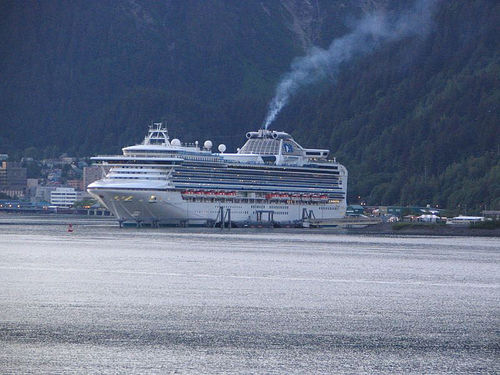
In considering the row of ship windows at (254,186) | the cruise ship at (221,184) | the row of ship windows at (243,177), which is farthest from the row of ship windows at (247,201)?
the row of ship windows at (243,177)

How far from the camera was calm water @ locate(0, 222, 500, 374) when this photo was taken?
37.3 metres

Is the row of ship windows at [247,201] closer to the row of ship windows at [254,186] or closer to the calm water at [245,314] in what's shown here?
the row of ship windows at [254,186]

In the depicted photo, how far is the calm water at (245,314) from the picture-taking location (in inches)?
1468

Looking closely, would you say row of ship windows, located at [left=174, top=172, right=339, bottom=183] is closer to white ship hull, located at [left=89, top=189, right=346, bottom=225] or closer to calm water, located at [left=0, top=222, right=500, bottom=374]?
white ship hull, located at [left=89, top=189, right=346, bottom=225]

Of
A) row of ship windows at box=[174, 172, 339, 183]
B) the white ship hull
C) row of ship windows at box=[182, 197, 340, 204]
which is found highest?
row of ship windows at box=[174, 172, 339, 183]

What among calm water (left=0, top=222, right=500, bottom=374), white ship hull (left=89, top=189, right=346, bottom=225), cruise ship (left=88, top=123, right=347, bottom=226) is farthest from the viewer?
cruise ship (left=88, top=123, right=347, bottom=226)

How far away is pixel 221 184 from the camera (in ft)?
459

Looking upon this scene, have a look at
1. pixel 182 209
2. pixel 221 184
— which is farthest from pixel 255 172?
pixel 182 209

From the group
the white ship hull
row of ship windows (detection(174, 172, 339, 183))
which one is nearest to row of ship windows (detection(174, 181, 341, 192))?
row of ship windows (detection(174, 172, 339, 183))

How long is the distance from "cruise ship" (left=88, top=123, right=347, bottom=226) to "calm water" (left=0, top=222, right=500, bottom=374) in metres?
54.2

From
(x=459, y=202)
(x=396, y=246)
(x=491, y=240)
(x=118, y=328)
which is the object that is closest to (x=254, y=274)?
(x=118, y=328)

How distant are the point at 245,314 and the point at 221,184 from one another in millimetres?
94135

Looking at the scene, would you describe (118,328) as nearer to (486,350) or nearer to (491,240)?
(486,350)

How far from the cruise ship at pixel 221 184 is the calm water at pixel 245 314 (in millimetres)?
54169
